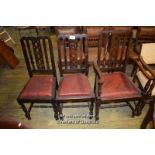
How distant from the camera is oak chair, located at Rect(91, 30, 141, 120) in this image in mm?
1986

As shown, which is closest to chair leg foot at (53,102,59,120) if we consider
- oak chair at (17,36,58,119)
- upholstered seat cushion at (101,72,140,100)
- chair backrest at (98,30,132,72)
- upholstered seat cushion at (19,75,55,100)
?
oak chair at (17,36,58,119)

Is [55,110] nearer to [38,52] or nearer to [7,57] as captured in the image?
[38,52]

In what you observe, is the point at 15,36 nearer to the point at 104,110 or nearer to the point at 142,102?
the point at 104,110

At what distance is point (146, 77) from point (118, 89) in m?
0.34

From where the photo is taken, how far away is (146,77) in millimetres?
1973

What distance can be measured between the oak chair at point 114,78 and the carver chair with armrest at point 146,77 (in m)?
0.11

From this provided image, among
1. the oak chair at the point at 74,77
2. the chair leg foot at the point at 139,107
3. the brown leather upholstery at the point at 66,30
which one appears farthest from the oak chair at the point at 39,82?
the chair leg foot at the point at 139,107

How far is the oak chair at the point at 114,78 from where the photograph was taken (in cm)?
199

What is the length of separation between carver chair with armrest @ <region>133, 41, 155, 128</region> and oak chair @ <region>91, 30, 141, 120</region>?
0.11 meters

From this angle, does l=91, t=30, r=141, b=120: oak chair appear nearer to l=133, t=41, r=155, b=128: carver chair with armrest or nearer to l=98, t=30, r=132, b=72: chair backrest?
l=98, t=30, r=132, b=72: chair backrest

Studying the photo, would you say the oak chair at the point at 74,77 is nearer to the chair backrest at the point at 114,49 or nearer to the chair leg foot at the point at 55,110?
the chair leg foot at the point at 55,110

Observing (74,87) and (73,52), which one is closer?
(74,87)

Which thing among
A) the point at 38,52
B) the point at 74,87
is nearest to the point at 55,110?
the point at 74,87

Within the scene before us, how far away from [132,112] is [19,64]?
94.1 inches
